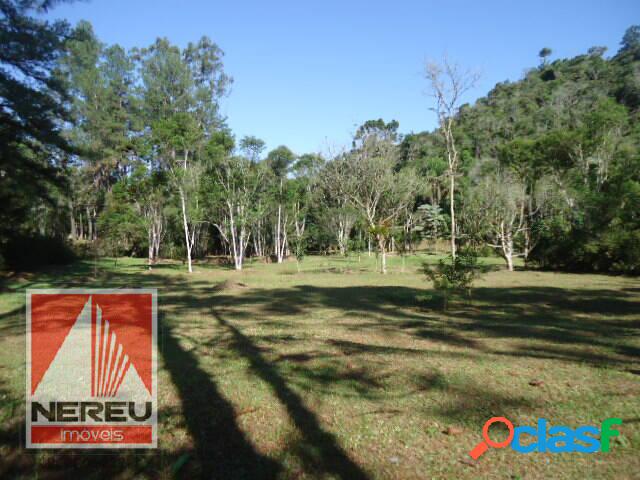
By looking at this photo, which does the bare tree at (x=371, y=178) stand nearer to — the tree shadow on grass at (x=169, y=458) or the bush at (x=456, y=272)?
the bush at (x=456, y=272)

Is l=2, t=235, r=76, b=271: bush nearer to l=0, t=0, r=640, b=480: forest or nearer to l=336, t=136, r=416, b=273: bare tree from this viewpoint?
l=0, t=0, r=640, b=480: forest

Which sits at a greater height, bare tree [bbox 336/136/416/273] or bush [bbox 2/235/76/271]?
bare tree [bbox 336/136/416/273]

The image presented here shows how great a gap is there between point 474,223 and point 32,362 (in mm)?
31306

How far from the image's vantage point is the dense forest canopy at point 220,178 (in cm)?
1516

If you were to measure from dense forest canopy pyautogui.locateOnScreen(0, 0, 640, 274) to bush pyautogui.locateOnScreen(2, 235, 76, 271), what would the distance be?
127 mm

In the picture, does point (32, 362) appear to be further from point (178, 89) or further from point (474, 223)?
point (178, 89)

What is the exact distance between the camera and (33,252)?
2370 cm

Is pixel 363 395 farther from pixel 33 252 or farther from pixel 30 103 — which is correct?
pixel 33 252

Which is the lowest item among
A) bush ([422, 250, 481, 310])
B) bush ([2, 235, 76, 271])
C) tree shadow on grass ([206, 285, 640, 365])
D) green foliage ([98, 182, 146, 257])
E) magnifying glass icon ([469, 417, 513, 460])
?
tree shadow on grass ([206, 285, 640, 365])

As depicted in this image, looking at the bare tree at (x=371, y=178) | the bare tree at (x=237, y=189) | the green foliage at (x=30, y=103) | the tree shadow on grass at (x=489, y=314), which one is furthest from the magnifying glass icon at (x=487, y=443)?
the bare tree at (x=237, y=189)

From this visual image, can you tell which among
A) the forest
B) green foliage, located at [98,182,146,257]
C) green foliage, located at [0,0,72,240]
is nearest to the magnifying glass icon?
the forest

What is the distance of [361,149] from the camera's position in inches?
1125

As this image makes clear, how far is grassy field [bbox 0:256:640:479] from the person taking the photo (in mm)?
3176

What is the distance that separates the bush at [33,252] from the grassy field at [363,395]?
14395mm
